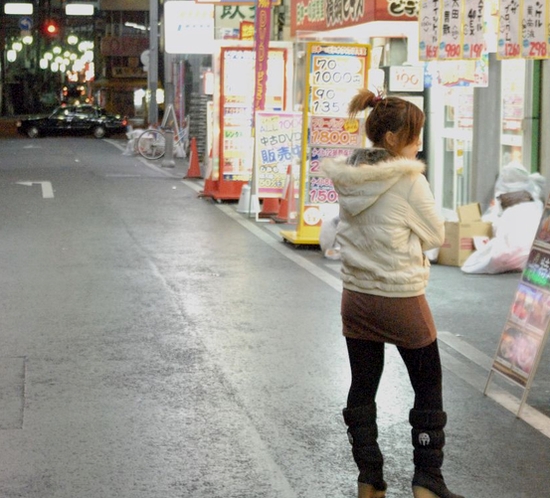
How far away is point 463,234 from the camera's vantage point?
12.1 meters

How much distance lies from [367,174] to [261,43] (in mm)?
12620

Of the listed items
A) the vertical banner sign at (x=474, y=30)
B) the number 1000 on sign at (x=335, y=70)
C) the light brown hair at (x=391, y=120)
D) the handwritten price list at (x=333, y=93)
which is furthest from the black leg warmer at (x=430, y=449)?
the number 1000 on sign at (x=335, y=70)

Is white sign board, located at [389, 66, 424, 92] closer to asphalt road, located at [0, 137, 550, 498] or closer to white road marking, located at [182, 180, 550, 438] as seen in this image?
asphalt road, located at [0, 137, 550, 498]

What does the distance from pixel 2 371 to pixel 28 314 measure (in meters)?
1.99

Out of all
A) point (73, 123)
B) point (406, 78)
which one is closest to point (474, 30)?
point (406, 78)

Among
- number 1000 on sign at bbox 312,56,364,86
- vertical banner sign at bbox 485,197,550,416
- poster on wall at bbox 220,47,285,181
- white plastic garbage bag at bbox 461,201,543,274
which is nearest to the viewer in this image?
vertical banner sign at bbox 485,197,550,416

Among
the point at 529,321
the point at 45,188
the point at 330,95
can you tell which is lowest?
the point at 45,188

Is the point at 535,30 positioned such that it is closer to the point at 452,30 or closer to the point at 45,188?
the point at 452,30

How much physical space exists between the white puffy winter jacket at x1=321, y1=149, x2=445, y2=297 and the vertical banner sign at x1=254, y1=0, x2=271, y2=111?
1250 centimetres

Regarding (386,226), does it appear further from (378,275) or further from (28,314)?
(28,314)

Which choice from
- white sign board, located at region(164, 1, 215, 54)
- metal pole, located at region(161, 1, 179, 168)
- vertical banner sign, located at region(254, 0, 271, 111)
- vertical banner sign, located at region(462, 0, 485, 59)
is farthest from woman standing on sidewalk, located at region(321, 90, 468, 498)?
white sign board, located at region(164, 1, 215, 54)

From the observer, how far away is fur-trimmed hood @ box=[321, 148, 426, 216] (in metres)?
4.65

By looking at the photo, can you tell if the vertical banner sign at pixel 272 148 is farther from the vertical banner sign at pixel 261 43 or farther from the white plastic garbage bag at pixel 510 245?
the white plastic garbage bag at pixel 510 245

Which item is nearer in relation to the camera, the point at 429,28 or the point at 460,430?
the point at 460,430
